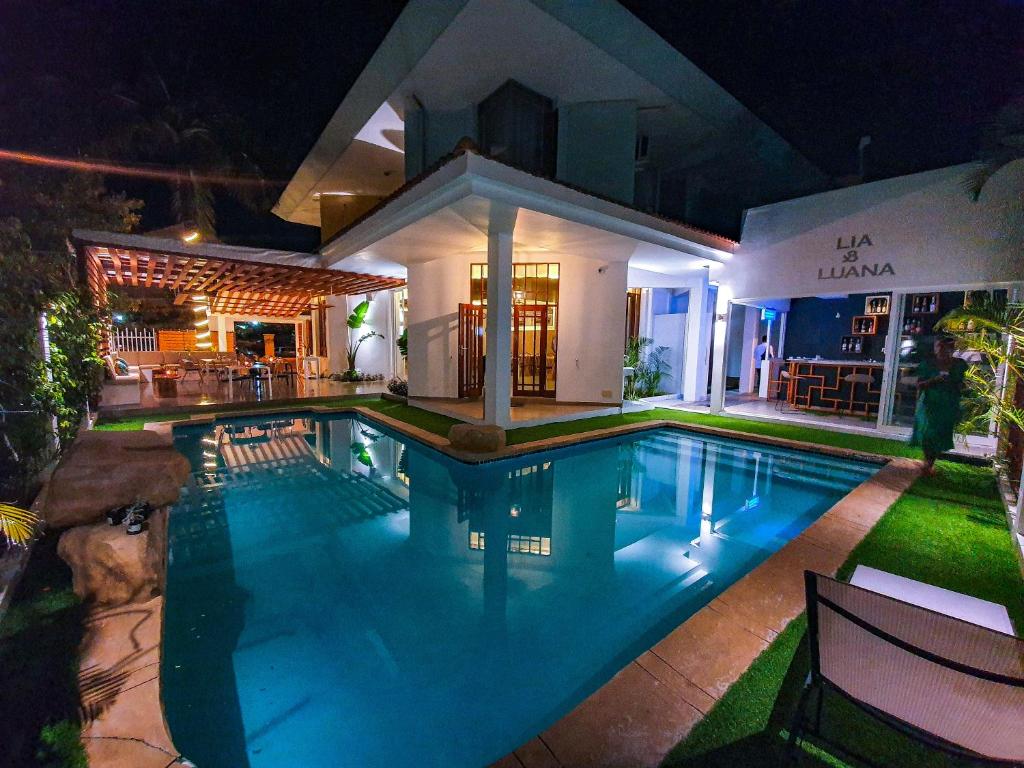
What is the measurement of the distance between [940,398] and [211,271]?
14.6 metres

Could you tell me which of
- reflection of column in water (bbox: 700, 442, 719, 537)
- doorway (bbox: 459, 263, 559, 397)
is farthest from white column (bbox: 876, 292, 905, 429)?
doorway (bbox: 459, 263, 559, 397)

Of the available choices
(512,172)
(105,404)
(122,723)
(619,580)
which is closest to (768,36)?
(512,172)

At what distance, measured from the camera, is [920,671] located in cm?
156

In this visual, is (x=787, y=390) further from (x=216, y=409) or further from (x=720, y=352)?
(x=216, y=409)

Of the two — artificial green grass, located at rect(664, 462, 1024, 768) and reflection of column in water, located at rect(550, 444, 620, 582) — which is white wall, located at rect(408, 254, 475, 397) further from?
artificial green grass, located at rect(664, 462, 1024, 768)

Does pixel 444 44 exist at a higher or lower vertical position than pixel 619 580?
higher

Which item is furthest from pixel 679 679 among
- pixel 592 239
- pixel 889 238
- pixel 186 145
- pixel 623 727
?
pixel 186 145

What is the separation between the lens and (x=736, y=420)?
1006cm

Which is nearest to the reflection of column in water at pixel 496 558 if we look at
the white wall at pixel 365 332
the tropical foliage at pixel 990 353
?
the tropical foliage at pixel 990 353

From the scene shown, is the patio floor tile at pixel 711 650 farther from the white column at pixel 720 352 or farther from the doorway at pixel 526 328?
the white column at pixel 720 352

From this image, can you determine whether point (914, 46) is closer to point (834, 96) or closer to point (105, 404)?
point (834, 96)

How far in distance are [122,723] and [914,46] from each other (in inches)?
584

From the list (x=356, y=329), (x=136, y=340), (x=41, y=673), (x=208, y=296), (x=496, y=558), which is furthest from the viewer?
(x=136, y=340)

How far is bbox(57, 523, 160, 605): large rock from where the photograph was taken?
117 inches
